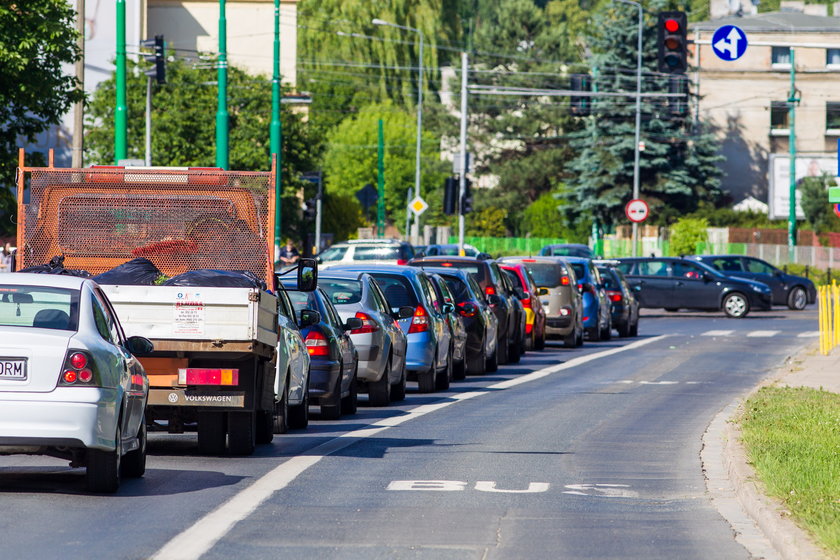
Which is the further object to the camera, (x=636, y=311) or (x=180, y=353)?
(x=636, y=311)

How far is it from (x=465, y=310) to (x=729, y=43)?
6577 millimetres

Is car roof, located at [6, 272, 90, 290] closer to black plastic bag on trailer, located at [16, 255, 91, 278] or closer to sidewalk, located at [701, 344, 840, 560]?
black plastic bag on trailer, located at [16, 255, 91, 278]

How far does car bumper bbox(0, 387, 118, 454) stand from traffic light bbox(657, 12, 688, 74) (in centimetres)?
1864

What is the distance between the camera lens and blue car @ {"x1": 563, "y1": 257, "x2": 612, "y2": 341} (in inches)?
1469

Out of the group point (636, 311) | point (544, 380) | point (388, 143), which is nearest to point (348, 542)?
point (544, 380)

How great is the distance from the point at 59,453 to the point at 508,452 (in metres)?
4.88

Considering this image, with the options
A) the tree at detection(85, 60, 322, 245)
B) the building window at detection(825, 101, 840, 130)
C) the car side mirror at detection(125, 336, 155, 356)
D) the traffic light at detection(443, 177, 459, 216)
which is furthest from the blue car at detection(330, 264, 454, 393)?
the building window at detection(825, 101, 840, 130)

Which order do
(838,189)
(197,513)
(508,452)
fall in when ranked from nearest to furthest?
(197,513) → (508,452) → (838,189)

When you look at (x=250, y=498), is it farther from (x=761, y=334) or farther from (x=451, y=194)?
(x=451, y=194)

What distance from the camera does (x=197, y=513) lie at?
11.0 metres

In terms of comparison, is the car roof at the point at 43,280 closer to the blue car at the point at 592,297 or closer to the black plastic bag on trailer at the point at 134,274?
the black plastic bag on trailer at the point at 134,274

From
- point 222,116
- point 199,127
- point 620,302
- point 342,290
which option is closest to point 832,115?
point 199,127

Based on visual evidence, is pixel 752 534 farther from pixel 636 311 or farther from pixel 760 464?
pixel 636 311

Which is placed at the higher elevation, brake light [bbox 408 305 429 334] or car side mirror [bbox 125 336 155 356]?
car side mirror [bbox 125 336 155 356]
